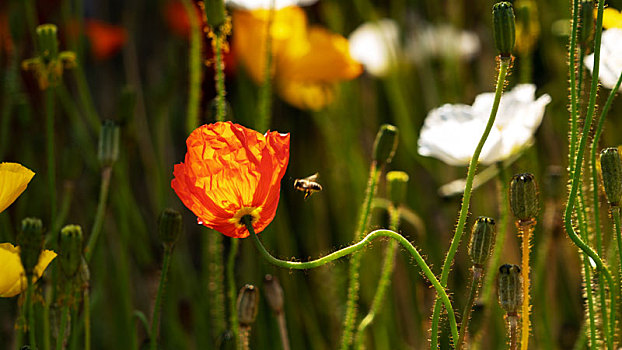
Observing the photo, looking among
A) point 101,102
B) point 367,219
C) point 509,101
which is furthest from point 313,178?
point 101,102

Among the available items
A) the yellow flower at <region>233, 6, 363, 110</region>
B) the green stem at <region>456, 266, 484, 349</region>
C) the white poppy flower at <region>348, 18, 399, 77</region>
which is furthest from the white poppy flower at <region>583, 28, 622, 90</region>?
the white poppy flower at <region>348, 18, 399, 77</region>

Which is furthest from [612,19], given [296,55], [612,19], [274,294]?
[296,55]

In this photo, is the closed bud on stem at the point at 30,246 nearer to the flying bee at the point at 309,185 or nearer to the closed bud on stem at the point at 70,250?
the closed bud on stem at the point at 70,250

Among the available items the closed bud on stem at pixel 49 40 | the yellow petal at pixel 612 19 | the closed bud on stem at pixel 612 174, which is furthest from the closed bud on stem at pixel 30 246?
the yellow petal at pixel 612 19

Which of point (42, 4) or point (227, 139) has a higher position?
point (42, 4)

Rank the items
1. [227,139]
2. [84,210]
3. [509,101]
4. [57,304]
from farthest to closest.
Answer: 1. [84,210]
2. [509,101]
3. [57,304]
4. [227,139]

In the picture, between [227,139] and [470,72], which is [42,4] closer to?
[470,72]
